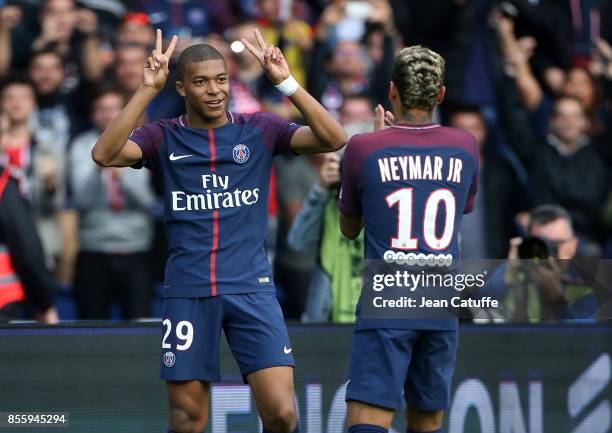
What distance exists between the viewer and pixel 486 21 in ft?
39.2

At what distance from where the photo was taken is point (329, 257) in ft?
27.1

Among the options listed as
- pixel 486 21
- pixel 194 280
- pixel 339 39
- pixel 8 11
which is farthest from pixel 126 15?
pixel 194 280

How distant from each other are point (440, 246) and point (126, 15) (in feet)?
21.3

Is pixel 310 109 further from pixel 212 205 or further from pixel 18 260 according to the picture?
pixel 18 260

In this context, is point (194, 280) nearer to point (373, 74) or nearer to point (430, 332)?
point (430, 332)

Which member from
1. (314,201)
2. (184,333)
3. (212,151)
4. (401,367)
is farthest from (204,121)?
(314,201)

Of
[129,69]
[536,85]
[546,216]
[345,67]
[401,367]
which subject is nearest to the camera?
[401,367]

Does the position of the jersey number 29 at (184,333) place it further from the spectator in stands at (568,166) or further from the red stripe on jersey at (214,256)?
the spectator in stands at (568,166)

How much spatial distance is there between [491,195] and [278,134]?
465 centimetres

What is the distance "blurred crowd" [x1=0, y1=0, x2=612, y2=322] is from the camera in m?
10.2

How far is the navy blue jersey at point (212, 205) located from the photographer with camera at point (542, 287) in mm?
1519

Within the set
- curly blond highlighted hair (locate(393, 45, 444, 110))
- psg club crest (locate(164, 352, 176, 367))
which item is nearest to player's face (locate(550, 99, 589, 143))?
curly blond highlighted hair (locate(393, 45, 444, 110))

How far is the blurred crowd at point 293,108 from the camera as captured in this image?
1018cm

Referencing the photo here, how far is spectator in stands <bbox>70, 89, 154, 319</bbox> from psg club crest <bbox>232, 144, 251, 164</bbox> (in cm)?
377
